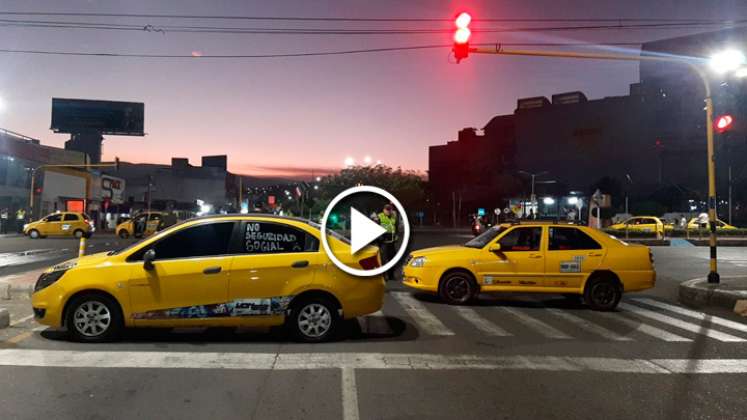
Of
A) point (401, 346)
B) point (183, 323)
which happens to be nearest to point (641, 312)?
point (401, 346)

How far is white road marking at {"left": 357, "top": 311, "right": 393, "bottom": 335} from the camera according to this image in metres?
7.53

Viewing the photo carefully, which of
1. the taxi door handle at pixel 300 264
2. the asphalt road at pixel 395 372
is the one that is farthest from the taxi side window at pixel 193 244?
the asphalt road at pixel 395 372

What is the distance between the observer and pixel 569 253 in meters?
9.91

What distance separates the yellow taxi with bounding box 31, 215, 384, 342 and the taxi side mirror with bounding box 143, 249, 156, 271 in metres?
0.01

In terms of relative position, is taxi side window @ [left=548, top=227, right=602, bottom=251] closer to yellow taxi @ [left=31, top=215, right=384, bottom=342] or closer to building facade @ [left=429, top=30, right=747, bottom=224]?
yellow taxi @ [left=31, top=215, right=384, bottom=342]

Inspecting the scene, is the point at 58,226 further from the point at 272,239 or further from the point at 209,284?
the point at 272,239

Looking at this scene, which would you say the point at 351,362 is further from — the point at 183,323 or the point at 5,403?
the point at 5,403

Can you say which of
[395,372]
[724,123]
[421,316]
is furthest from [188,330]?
[724,123]

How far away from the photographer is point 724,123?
11.6 meters

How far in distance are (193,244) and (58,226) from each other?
29.9 metres

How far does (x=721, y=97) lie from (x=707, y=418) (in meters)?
13.2

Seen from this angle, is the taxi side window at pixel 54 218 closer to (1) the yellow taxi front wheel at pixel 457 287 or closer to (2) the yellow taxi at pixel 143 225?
(2) the yellow taxi at pixel 143 225

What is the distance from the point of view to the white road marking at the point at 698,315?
8.62 m
